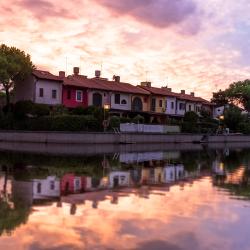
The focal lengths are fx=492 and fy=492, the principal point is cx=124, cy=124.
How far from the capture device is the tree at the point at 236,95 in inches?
4230

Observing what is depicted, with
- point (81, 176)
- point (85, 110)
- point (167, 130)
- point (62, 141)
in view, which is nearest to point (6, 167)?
point (81, 176)

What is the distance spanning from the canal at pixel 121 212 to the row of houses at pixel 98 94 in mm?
40517

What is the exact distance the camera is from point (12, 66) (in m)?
53.6

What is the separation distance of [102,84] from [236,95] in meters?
50.6

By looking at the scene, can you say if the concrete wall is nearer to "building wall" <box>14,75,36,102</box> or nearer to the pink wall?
the pink wall

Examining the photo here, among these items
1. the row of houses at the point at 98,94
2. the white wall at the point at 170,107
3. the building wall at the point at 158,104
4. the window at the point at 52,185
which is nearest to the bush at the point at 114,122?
the row of houses at the point at 98,94

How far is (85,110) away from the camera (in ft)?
183

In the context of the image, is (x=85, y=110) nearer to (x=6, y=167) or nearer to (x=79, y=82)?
(x=79, y=82)

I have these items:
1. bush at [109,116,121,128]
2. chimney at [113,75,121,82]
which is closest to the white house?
bush at [109,116,121,128]

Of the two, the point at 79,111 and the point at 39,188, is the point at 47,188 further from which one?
the point at 79,111

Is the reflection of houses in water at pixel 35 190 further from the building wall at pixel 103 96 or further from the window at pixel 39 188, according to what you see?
the building wall at pixel 103 96

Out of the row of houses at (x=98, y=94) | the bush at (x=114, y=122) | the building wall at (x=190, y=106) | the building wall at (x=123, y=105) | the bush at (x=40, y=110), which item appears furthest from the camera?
the building wall at (x=190, y=106)

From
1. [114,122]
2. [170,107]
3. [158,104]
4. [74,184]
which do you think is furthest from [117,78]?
[74,184]

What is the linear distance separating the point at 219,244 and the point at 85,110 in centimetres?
4828
